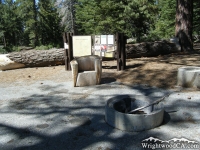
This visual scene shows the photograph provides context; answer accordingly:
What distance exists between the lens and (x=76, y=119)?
3463mm

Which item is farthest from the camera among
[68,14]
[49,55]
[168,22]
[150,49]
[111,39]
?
[68,14]

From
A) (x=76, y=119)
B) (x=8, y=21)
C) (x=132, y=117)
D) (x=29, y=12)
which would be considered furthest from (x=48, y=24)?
(x=132, y=117)

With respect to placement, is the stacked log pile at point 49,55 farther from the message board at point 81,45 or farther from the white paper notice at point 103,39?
the white paper notice at point 103,39

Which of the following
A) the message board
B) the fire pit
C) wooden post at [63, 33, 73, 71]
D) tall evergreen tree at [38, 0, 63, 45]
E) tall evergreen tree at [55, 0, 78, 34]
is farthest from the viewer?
tall evergreen tree at [38, 0, 63, 45]

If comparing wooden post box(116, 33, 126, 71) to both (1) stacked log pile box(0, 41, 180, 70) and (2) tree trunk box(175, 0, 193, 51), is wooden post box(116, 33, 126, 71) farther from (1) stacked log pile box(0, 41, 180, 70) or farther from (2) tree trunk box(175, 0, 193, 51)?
(2) tree trunk box(175, 0, 193, 51)

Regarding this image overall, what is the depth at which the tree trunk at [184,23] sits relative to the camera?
33.0ft

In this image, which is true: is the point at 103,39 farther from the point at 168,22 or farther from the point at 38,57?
the point at 168,22

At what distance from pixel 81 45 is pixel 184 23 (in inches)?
230

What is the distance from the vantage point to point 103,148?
2.56 metres

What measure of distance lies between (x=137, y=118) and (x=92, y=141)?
2.32 feet

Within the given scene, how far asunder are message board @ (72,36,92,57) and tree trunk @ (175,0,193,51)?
17.5ft

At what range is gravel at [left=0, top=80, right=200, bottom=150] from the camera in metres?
2.73

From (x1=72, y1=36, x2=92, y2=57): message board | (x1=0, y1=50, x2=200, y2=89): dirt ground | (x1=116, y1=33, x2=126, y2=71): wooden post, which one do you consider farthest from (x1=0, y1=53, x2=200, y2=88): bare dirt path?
(x1=72, y1=36, x2=92, y2=57): message board

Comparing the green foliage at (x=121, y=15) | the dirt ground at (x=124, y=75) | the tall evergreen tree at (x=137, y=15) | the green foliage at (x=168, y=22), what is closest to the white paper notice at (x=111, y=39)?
the dirt ground at (x=124, y=75)
